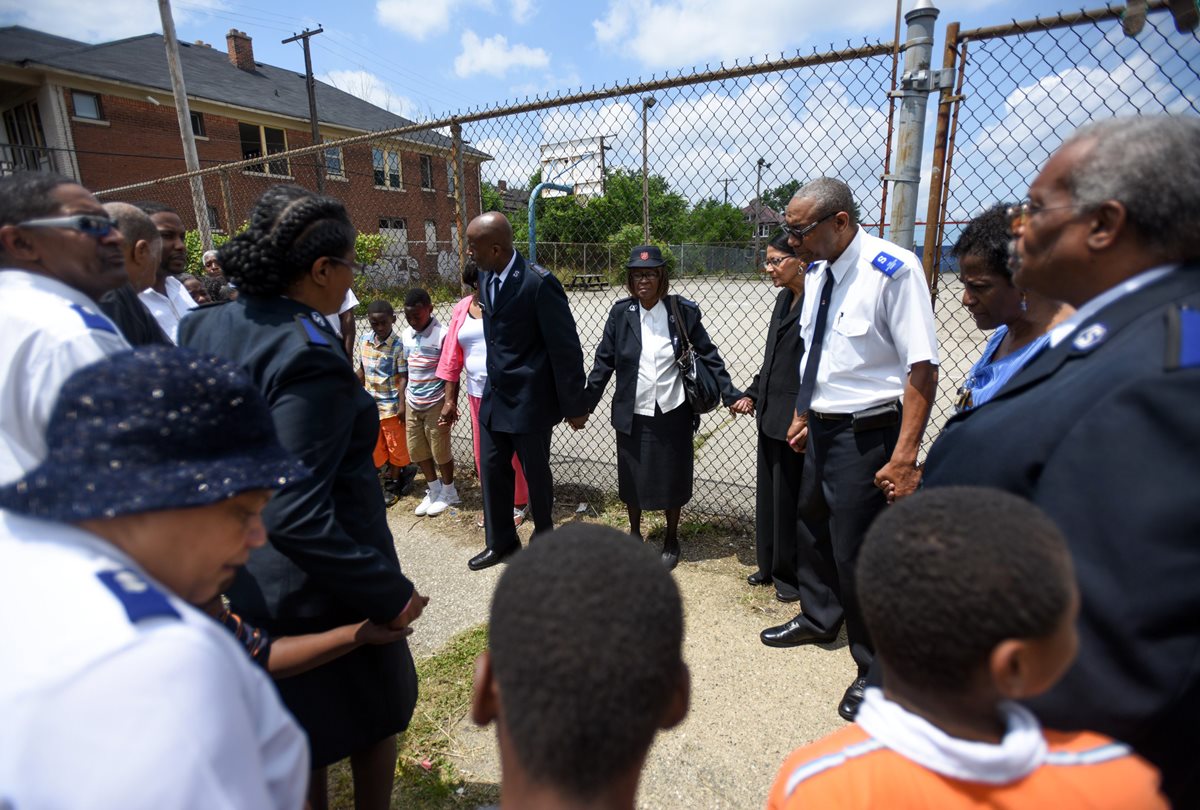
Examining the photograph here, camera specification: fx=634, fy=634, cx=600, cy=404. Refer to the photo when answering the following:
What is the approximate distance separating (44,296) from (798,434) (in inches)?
114

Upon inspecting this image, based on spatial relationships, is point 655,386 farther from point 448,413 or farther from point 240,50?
point 240,50

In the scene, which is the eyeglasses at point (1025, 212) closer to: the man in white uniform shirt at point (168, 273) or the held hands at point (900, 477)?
the held hands at point (900, 477)

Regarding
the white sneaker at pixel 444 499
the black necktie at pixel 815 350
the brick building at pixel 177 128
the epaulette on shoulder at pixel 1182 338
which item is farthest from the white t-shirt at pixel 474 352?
the brick building at pixel 177 128

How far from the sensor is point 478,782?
8.17 ft

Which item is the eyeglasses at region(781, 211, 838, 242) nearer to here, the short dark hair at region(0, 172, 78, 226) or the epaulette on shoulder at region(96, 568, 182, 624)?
the short dark hair at region(0, 172, 78, 226)

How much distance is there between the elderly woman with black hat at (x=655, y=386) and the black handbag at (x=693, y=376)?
0.05 ft

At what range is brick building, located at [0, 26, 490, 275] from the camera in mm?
18844

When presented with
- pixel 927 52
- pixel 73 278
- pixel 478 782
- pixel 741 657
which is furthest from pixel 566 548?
pixel 927 52

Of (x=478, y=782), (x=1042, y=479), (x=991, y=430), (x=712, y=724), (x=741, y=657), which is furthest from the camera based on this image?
(x=741, y=657)

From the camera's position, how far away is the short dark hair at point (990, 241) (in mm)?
2271

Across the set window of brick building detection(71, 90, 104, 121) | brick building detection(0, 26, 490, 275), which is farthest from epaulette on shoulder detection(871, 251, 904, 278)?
window of brick building detection(71, 90, 104, 121)

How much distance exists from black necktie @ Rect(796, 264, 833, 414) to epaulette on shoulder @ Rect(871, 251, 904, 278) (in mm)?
229

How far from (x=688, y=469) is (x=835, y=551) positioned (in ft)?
4.25

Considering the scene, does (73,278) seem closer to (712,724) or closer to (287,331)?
(287,331)
